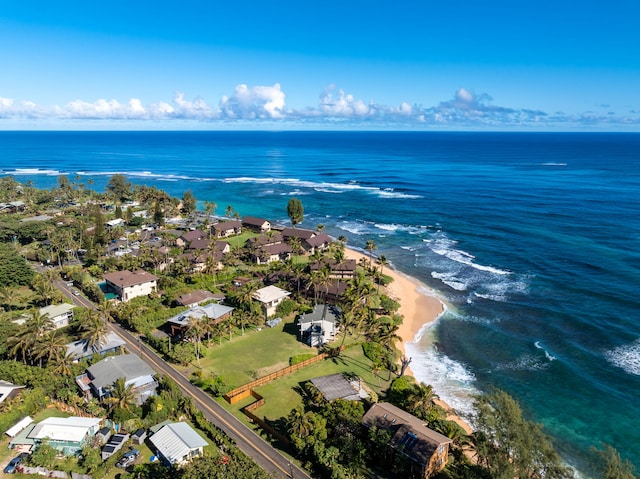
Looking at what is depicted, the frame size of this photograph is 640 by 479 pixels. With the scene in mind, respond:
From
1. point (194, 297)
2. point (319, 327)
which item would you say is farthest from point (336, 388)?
point (194, 297)

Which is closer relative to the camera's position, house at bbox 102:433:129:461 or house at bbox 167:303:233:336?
house at bbox 102:433:129:461

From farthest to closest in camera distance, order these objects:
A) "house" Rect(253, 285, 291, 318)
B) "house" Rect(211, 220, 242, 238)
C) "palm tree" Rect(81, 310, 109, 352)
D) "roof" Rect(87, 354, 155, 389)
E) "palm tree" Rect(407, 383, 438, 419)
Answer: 1. "house" Rect(211, 220, 242, 238)
2. "house" Rect(253, 285, 291, 318)
3. "palm tree" Rect(81, 310, 109, 352)
4. "roof" Rect(87, 354, 155, 389)
5. "palm tree" Rect(407, 383, 438, 419)

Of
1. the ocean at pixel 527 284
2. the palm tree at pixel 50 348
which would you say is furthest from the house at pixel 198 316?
the ocean at pixel 527 284

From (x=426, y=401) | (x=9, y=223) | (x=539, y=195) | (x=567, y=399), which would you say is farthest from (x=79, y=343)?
(x=539, y=195)

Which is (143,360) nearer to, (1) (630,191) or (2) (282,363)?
(2) (282,363)

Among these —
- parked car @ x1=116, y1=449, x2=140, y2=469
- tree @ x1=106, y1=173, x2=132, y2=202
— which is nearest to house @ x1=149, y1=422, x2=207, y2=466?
parked car @ x1=116, y1=449, x2=140, y2=469

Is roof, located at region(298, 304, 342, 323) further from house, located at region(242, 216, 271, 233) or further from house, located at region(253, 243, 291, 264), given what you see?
house, located at region(242, 216, 271, 233)
